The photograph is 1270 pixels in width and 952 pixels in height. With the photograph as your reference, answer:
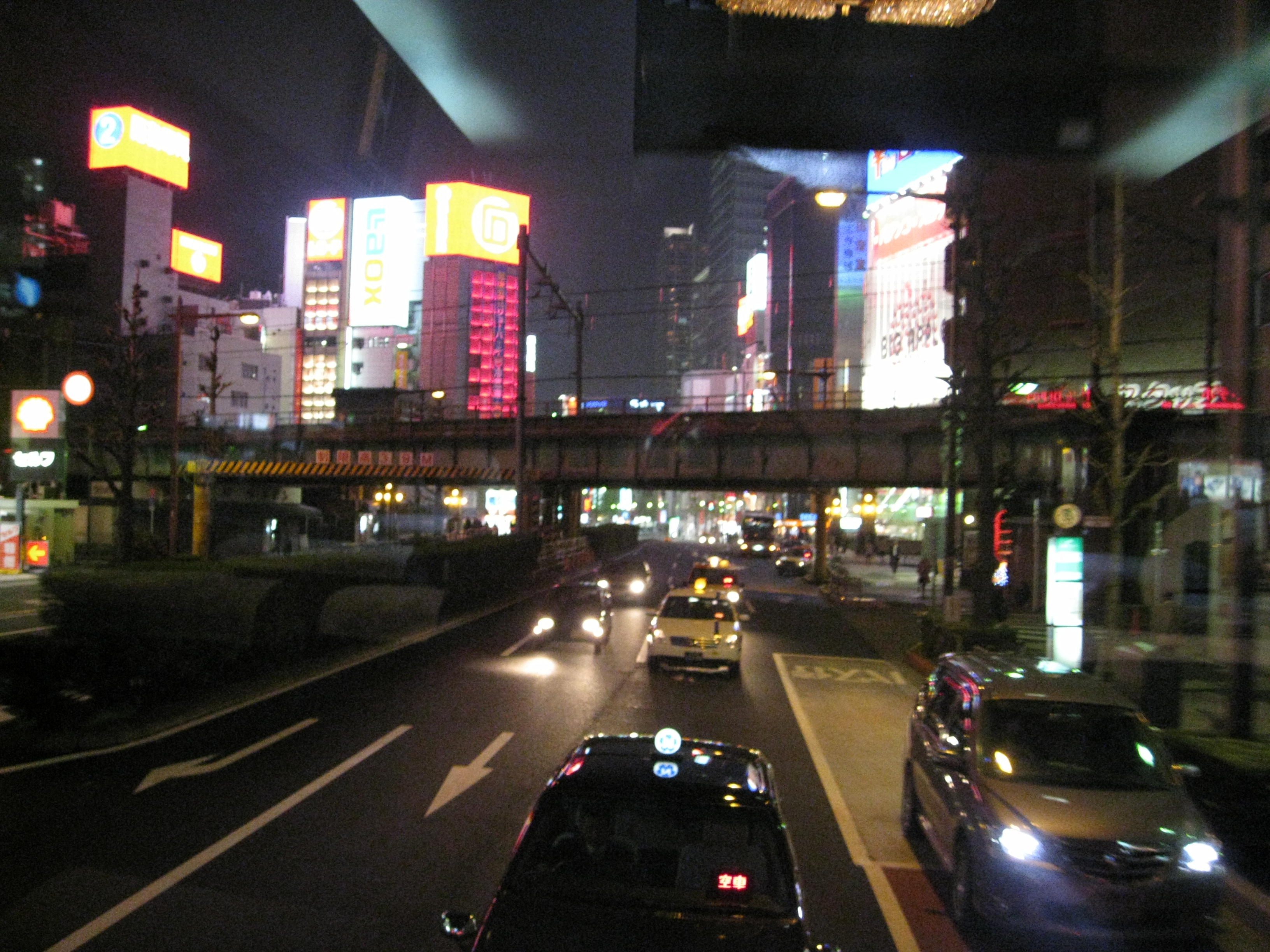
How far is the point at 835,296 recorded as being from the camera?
110m

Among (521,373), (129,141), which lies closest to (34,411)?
(521,373)

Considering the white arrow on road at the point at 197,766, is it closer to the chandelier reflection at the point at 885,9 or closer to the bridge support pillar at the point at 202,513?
the chandelier reflection at the point at 885,9

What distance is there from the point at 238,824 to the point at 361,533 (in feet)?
187

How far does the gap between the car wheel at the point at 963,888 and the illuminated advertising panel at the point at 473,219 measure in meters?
104

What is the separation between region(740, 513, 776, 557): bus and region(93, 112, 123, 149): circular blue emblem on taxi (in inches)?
2267

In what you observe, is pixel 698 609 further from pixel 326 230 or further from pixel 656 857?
pixel 326 230

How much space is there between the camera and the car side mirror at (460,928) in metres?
4.05

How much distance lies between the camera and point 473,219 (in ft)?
362

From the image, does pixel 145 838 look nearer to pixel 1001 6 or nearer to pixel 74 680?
pixel 74 680

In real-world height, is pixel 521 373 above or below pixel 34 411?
above

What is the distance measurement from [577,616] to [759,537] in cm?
5631

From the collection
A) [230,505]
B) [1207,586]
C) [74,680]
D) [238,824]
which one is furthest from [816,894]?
[230,505]

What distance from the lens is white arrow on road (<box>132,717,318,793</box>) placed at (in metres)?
9.81

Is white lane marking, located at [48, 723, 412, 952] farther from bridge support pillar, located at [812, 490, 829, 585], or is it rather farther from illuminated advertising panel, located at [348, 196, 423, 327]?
illuminated advertising panel, located at [348, 196, 423, 327]
